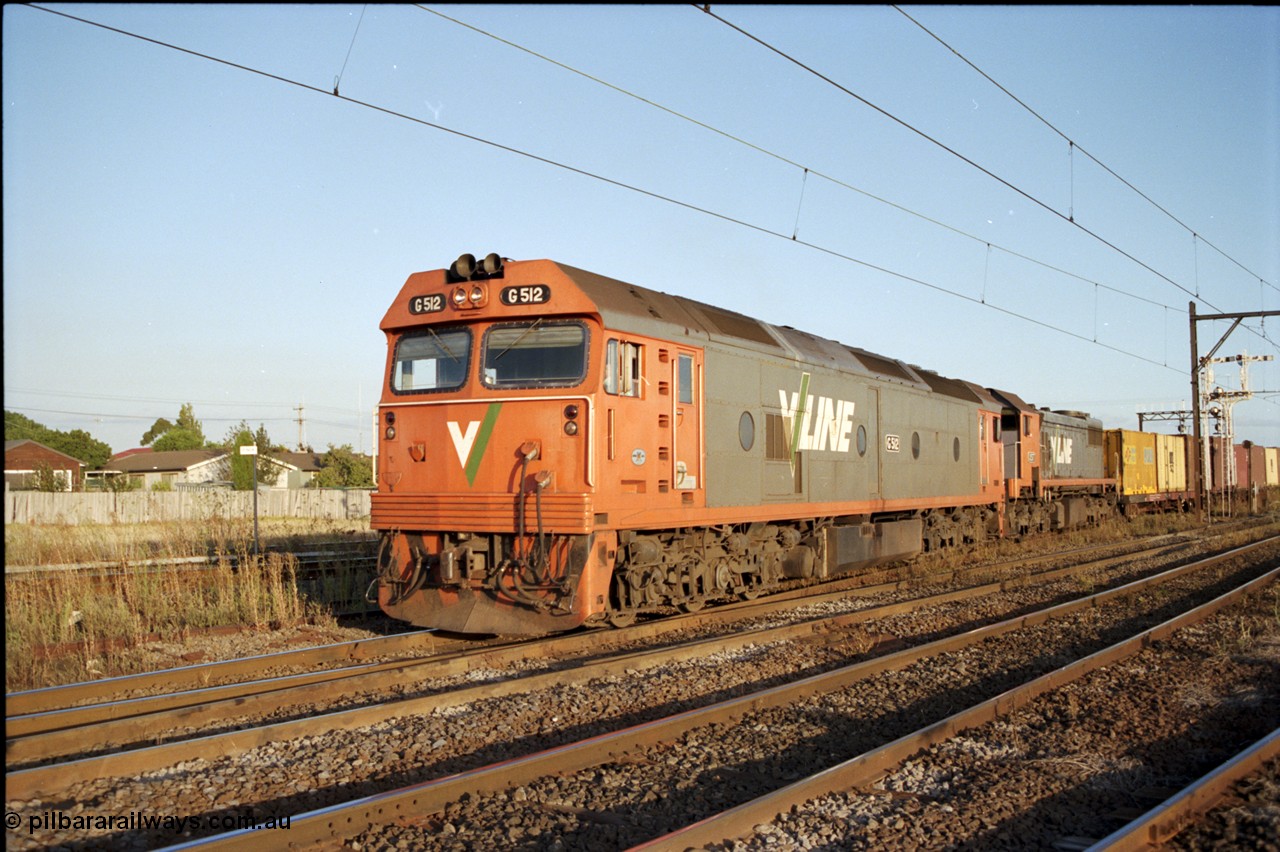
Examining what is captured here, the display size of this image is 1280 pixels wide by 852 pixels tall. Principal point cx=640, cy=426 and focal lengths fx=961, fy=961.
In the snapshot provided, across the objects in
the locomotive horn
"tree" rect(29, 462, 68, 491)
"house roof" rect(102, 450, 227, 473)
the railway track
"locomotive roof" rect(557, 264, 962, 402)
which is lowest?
the railway track

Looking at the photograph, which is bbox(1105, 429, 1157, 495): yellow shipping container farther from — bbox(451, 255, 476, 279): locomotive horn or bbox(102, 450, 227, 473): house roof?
bbox(102, 450, 227, 473): house roof

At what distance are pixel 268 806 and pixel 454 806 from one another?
105 cm

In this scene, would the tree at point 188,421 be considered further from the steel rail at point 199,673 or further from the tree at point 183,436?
the steel rail at point 199,673

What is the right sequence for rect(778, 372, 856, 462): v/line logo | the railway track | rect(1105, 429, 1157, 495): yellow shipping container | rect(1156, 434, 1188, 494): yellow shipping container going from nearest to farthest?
the railway track
rect(778, 372, 856, 462): v/line logo
rect(1105, 429, 1157, 495): yellow shipping container
rect(1156, 434, 1188, 494): yellow shipping container

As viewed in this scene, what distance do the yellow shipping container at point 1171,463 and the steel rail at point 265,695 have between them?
3085 cm

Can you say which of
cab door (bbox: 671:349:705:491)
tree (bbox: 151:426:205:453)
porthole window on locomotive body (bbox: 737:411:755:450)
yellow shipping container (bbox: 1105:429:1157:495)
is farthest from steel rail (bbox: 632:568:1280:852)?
tree (bbox: 151:426:205:453)

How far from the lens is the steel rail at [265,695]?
246 inches

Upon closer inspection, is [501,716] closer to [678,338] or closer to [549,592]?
[549,592]

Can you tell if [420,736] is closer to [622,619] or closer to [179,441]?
[622,619]

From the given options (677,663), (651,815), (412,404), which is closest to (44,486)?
(412,404)

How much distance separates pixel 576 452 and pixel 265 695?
3.64 metres

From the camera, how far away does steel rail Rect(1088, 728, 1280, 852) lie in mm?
4625

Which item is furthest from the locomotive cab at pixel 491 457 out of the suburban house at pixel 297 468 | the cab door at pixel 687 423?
the suburban house at pixel 297 468

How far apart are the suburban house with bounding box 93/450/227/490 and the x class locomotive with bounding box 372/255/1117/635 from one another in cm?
6110
